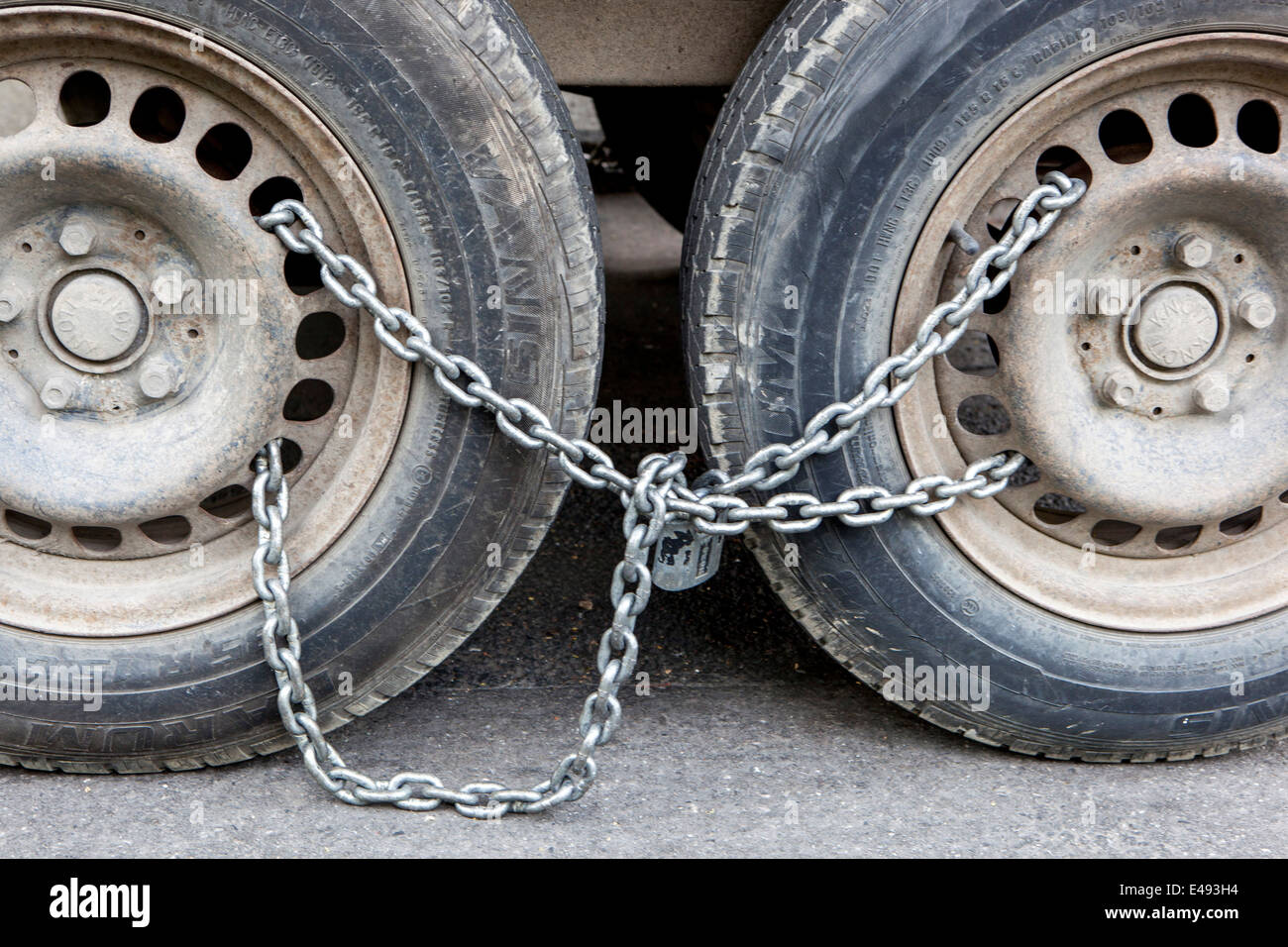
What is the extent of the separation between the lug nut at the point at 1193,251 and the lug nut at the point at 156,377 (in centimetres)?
179

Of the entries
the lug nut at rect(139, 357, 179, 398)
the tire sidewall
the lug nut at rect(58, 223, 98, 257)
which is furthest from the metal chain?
the lug nut at rect(58, 223, 98, 257)

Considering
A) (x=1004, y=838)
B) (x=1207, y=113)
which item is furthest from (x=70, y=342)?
(x=1207, y=113)

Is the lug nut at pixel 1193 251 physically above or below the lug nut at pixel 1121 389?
above

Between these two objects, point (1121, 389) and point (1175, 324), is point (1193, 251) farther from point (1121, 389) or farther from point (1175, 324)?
point (1121, 389)

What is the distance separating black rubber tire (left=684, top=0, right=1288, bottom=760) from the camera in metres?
2.05

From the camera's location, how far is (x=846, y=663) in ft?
7.78

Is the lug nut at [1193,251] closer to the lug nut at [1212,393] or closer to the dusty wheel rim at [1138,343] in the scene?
the dusty wheel rim at [1138,343]

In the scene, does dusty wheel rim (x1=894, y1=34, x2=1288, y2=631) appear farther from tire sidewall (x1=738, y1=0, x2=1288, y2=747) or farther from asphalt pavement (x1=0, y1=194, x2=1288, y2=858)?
asphalt pavement (x1=0, y1=194, x2=1288, y2=858)

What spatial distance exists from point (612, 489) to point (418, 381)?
0.39m

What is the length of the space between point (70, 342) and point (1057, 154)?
1848mm

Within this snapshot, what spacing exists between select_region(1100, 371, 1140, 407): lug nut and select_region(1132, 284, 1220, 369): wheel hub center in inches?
2.3

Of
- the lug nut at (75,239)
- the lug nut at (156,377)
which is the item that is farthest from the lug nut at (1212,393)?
the lug nut at (75,239)

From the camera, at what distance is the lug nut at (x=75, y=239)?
209cm
